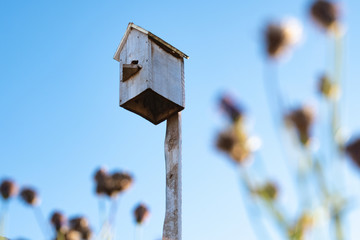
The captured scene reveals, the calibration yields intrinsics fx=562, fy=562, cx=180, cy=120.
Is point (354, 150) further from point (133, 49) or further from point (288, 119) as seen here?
point (133, 49)

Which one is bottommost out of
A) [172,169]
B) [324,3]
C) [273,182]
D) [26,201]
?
[273,182]

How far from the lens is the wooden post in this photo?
4.78 metres

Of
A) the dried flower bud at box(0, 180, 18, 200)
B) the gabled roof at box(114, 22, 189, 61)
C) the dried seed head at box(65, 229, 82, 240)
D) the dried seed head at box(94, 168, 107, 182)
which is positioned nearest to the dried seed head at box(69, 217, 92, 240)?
the dried seed head at box(65, 229, 82, 240)

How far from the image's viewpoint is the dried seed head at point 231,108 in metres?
1.01

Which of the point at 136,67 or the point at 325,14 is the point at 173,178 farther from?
the point at 325,14

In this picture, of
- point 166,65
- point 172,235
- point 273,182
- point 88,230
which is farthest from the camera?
point 166,65

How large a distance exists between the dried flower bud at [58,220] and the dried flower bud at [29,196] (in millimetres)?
110

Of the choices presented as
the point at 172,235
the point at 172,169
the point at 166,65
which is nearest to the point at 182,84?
the point at 166,65

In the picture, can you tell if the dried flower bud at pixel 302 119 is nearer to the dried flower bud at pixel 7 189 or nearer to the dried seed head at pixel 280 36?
the dried seed head at pixel 280 36

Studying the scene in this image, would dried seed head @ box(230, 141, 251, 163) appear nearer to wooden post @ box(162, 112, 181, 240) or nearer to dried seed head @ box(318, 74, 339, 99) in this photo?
dried seed head @ box(318, 74, 339, 99)

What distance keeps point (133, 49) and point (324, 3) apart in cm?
494

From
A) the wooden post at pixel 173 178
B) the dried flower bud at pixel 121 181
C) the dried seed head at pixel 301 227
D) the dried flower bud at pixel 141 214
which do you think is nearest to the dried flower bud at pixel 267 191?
the dried seed head at pixel 301 227

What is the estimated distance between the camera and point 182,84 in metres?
5.77

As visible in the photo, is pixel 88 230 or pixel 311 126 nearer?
pixel 311 126
